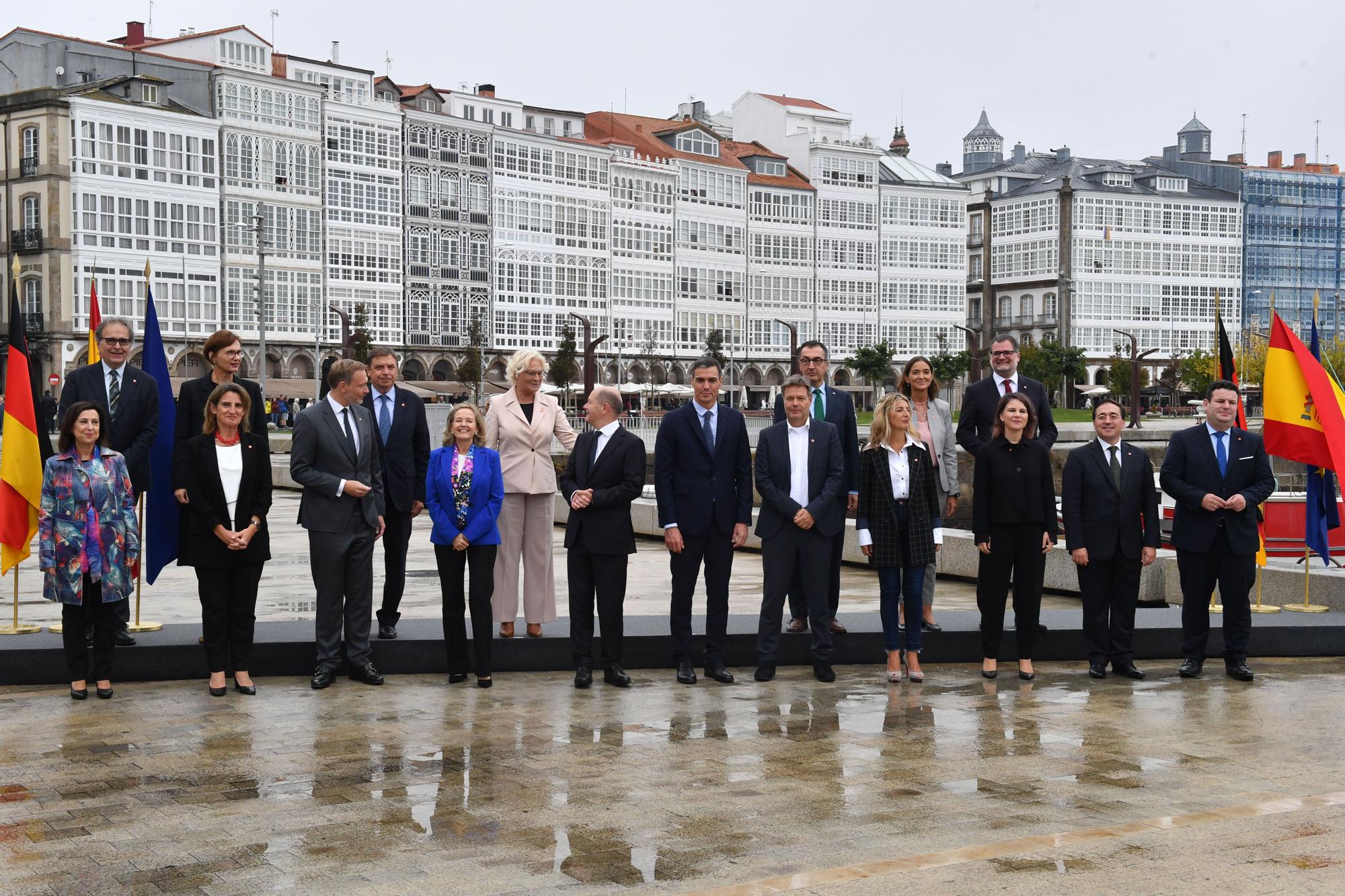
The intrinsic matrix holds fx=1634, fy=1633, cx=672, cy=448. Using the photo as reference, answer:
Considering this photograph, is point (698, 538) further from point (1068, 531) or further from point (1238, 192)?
point (1238, 192)

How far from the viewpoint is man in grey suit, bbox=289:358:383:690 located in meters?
9.48

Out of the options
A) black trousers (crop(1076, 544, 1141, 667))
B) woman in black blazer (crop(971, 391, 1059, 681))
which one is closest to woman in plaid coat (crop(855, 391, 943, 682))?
→ woman in black blazer (crop(971, 391, 1059, 681))

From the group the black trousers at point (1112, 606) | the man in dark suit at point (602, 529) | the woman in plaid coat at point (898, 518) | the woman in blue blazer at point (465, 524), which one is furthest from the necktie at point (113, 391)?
the black trousers at point (1112, 606)

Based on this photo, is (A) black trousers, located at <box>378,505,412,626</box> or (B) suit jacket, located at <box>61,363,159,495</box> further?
(A) black trousers, located at <box>378,505,412,626</box>

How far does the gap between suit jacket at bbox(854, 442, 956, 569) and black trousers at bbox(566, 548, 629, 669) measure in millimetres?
1525

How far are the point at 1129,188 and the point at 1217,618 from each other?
10128 centimetres

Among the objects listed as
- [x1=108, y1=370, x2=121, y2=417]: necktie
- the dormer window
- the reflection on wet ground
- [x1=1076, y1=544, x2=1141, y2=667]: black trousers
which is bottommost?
the reflection on wet ground

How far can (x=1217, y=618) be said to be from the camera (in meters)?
11.7

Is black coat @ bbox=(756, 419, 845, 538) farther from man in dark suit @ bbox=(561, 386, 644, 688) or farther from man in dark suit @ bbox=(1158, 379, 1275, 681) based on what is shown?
man in dark suit @ bbox=(1158, 379, 1275, 681)

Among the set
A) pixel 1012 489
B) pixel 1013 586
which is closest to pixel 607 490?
pixel 1012 489

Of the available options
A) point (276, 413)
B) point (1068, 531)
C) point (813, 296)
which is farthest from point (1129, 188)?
point (1068, 531)

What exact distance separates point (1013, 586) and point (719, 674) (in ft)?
6.42

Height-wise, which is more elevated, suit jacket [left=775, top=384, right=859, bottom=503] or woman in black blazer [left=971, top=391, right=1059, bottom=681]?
suit jacket [left=775, top=384, right=859, bottom=503]

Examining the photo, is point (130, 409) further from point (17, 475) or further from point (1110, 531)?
point (1110, 531)
